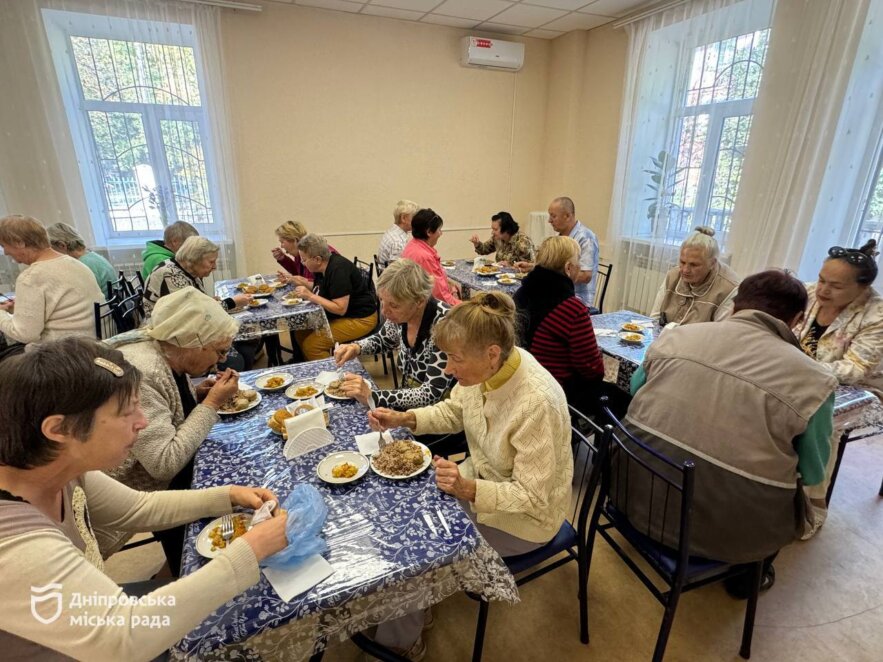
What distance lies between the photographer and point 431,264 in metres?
3.16

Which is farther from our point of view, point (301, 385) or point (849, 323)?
point (849, 323)

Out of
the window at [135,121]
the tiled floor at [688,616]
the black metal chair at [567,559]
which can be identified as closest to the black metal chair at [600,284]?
the tiled floor at [688,616]

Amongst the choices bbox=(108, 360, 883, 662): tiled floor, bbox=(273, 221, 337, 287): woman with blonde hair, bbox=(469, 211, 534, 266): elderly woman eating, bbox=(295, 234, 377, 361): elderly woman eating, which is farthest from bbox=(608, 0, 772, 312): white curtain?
bbox=(273, 221, 337, 287): woman with blonde hair

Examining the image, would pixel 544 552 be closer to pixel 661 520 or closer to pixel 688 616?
pixel 661 520

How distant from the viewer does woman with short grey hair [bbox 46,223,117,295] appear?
3021 millimetres

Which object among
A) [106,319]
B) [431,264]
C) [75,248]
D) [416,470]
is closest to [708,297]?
[431,264]

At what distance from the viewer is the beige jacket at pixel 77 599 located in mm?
703

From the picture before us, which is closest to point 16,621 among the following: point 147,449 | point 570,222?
point 147,449

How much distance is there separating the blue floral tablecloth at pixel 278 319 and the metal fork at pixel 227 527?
169cm

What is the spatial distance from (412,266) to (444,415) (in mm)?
648

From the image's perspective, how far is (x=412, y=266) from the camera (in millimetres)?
1875

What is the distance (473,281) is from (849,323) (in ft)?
7.74

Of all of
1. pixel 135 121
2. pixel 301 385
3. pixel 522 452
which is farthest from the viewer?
pixel 135 121

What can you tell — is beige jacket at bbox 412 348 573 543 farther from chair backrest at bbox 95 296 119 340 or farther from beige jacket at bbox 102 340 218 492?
chair backrest at bbox 95 296 119 340
